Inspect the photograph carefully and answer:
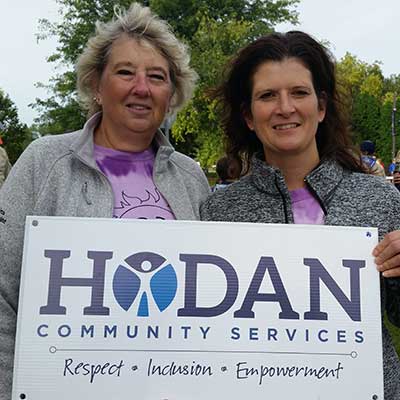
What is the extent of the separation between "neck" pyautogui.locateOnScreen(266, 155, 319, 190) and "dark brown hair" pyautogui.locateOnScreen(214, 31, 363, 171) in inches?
4.1

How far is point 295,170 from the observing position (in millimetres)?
2129

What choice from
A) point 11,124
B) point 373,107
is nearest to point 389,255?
point 11,124

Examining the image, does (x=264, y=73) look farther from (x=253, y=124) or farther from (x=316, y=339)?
(x=316, y=339)

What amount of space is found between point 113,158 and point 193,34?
77.7 feet

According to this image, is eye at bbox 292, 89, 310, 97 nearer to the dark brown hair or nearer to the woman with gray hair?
the dark brown hair

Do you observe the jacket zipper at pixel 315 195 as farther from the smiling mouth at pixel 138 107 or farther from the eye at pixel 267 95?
the smiling mouth at pixel 138 107

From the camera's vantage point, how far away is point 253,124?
2.22 meters

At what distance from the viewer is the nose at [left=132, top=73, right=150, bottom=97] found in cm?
222

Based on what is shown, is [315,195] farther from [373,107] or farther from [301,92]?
[373,107]

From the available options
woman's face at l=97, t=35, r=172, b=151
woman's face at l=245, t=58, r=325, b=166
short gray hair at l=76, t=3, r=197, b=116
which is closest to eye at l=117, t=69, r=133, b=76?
woman's face at l=97, t=35, r=172, b=151

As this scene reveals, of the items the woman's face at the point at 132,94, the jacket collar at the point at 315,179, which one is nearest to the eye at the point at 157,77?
the woman's face at the point at 132,94

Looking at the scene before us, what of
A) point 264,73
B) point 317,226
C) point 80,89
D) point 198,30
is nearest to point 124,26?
point 80,89

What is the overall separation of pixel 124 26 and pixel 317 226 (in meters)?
1.17

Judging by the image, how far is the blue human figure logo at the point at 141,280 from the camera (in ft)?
5.93
